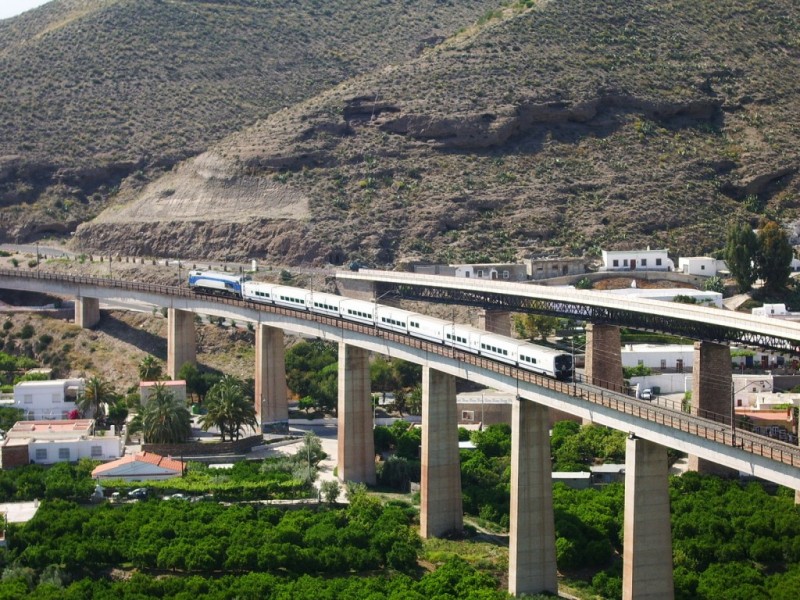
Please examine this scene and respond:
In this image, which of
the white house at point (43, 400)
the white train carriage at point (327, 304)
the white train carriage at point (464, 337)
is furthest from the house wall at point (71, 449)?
the white train carriage at point (464, 337)

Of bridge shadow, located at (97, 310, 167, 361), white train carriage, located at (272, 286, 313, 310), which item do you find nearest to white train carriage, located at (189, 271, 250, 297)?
white train carriage, located at (272, 286, 313, 310)

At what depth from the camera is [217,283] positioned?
84.6 meters

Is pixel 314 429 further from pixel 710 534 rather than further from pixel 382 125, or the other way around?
pixel 382 125

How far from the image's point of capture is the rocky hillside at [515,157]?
4299 inches

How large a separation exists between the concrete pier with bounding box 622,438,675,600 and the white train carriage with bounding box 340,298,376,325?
2494 centimetres

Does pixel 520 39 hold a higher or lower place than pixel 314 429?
higher

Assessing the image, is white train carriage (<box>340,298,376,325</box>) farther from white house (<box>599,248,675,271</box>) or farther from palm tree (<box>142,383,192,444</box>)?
white house (<box>599,248,675,271</box>)

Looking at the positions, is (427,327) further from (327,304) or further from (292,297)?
(292,297)

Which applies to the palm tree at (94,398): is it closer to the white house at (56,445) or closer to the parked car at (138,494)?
the white house at (56,445)

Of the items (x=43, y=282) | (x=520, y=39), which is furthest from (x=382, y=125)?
(x=43, y=282)

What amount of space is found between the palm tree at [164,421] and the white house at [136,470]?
4640 millimetres

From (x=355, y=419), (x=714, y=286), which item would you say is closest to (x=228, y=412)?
(x=355, y=419)

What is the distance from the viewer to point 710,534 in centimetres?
5397

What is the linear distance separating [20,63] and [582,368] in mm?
85240
